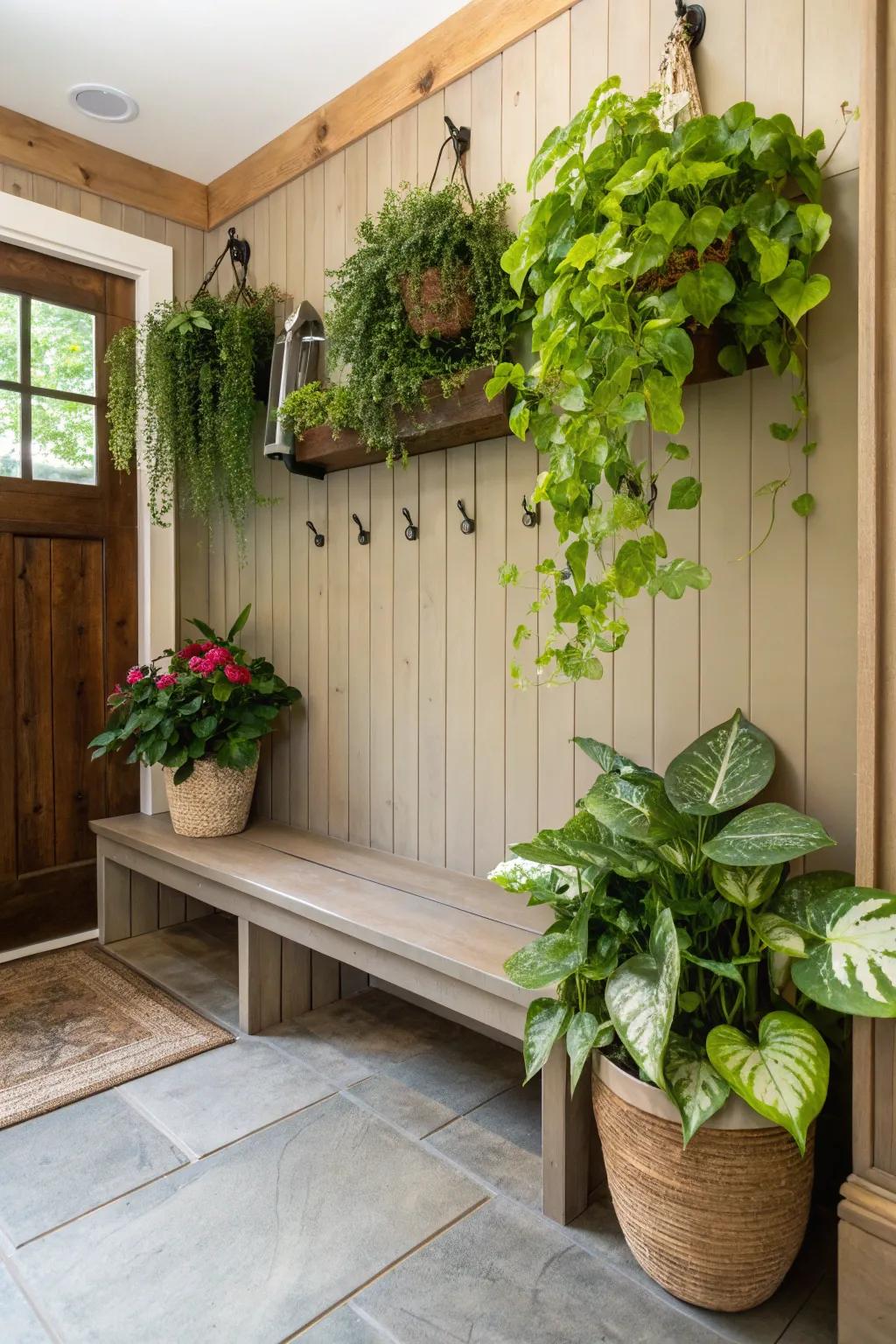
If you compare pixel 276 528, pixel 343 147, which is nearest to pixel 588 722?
pixel 276 528

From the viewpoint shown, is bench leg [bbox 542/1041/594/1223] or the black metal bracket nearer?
bench leg [bbox 542/1041/594/1223]

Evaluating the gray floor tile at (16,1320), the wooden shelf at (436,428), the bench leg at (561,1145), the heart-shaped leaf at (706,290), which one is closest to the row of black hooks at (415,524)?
the wooden shelf at (436,428)

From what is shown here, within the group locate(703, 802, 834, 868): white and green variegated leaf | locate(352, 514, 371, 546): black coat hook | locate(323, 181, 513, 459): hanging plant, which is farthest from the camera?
locate(352, 514, 371, 546): black coat hook

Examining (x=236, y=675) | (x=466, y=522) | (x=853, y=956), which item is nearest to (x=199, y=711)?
(x=236, y=675)

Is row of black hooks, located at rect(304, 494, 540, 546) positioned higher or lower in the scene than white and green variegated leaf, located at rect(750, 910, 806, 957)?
higher

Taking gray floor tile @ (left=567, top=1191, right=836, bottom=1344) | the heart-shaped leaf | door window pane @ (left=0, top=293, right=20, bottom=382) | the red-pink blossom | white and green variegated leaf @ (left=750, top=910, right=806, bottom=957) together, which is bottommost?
gray floor tile @ (left=567, top=1191, right=836, bottom=1344)

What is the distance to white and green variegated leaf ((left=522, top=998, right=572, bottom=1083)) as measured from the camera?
136 centimetres

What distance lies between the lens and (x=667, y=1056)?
126cm

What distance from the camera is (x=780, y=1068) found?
1147 mm

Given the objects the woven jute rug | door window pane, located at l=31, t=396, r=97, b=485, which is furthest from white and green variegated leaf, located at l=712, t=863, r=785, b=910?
door window pane, located at l=31, t=396, r=97, b=485

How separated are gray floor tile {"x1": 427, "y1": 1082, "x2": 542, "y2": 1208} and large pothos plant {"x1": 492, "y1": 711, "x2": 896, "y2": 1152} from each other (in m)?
0.39

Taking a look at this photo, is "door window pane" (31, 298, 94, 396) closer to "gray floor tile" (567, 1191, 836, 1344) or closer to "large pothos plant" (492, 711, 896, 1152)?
"large pothos plant" (492, 711, 896, 1152)

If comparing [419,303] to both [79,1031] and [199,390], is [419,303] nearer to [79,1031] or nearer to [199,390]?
[199,390]

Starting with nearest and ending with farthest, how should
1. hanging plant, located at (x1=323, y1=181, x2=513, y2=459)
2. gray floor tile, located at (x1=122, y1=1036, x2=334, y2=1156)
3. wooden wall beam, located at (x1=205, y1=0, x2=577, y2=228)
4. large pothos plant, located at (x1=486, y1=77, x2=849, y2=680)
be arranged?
1. large pothos plant, located at (x1=486, y1=77, x2=849, y2=680)
2. gray floor tile, located at (x1=122, y1=1036, x2=334, y2=1156)
3. hanging plant, located at (x1=323, y1=181, x2=513, y2=459)
4. wooden wall beam, located at (x1=205, y1=0, x2=577, y2=228)
